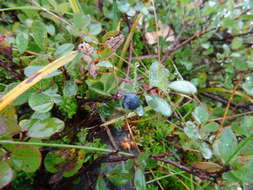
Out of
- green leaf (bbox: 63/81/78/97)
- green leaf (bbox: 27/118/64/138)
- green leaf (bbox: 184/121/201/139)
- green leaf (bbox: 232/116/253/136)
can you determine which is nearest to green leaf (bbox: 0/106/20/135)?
green leaf (bbox: 27/118/64/138)

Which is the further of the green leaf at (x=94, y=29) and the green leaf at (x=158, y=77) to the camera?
the green leaf at (x=94, y=29)

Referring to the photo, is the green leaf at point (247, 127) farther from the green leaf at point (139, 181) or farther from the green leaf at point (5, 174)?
the green leaf at point (5, 174)

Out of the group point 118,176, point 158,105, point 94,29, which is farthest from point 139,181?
point 94,29

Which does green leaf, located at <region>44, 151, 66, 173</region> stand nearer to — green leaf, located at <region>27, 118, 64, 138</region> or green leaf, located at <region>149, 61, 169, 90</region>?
green leaf, located at <region>27, 118, 64, 138</region>

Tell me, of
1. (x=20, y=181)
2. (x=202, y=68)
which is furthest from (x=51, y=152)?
(x=202, y=68)

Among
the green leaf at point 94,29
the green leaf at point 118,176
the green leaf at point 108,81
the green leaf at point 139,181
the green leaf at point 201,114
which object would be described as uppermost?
the green leaf at point 94,29

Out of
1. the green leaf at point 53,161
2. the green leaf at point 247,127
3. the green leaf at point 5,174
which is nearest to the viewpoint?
the green leaf at point 5,174

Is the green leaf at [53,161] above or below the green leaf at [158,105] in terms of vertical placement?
below

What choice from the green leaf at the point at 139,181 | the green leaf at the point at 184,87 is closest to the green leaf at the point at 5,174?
the green leaf at the point at 139,181

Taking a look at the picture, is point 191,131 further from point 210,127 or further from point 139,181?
point 139,181
